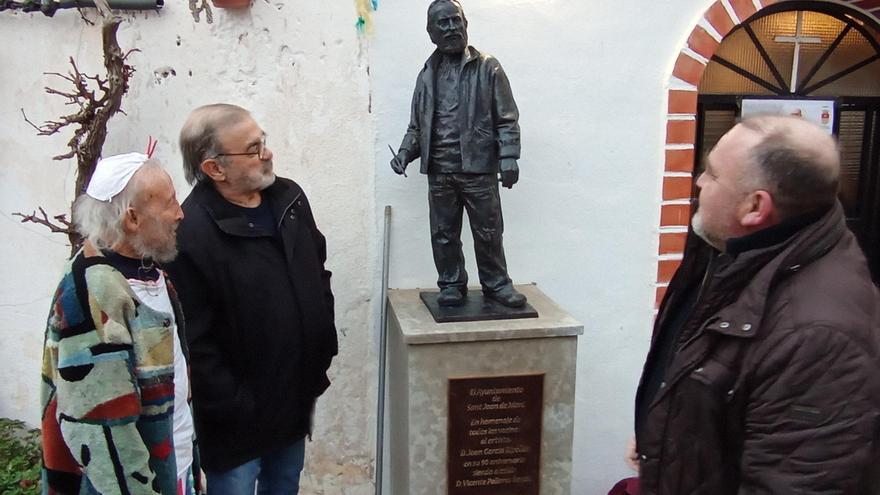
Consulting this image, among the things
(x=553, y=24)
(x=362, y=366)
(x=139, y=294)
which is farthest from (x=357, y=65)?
(x=139, y=294)

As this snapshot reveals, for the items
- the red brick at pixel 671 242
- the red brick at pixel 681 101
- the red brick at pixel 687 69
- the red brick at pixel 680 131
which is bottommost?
the red brick at pixel 671 242

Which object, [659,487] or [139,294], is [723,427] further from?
[139,294]

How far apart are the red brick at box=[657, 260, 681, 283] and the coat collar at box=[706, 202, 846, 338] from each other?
1.73 meters

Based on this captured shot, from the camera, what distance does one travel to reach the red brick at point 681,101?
Result: 2910 millimetres

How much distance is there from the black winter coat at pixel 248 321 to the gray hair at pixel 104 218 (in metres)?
0.36

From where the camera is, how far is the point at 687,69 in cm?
289

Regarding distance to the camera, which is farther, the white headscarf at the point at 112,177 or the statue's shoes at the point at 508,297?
the statue's shoes at the point at 508,297

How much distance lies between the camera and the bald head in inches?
50.6

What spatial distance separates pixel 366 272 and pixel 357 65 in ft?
2.69

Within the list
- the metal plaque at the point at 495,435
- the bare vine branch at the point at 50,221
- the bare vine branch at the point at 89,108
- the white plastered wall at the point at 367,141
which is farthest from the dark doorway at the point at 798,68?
the bare vine branch at the point at 50,221

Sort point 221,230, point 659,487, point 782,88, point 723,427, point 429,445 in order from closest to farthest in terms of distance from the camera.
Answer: point 723,427 → point 659,487 → point 221,230 → point 429,445 → point 782,88

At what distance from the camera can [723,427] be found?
1.34 metres

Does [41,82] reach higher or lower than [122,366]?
higher

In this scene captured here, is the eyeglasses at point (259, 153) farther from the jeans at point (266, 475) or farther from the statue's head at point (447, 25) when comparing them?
the jeans at point (266, 475)
